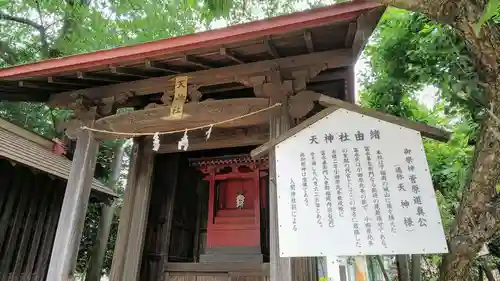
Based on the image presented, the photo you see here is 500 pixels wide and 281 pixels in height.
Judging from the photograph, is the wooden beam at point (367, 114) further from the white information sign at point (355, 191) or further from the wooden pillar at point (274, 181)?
the wooden pillar at point (274, 181)

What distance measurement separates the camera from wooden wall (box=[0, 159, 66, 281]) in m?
6.84

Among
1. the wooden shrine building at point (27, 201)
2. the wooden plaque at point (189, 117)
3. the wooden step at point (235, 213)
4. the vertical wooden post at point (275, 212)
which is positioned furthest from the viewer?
the wooden shrine building at point (27, 201)

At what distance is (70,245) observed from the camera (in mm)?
4195

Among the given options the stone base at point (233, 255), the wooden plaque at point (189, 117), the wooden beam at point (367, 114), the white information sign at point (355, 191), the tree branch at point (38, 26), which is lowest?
the stone base at point (233, 255)

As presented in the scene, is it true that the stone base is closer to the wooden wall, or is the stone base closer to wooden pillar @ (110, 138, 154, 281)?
wooden pillar @ (110, 138, 154, 281)

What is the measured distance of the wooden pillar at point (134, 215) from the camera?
5129mm

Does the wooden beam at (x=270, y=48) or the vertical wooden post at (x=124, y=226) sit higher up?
the wooden beam at (x=270, y=48)

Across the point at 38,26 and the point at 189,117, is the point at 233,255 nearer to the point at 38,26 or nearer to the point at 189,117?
the point at 189,117

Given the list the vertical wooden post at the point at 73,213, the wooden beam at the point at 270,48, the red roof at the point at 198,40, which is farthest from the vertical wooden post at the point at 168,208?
the wooden beam at the point at 270,48

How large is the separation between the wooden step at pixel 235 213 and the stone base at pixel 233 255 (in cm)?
56

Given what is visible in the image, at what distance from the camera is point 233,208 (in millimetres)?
5988

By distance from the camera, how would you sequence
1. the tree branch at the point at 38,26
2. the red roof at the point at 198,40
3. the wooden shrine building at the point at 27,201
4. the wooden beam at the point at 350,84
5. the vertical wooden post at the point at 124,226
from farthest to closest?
the tree branch at the point at 38,26, the wooden shrine building at the point at 27,201, the vertical wooden post at the point at 124,226, the wooden beam at the point at 350,84, the red roof at the point at 198,40

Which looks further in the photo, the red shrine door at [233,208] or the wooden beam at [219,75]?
the red shrine door at [233,208]

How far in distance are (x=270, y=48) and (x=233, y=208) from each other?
3.14m
